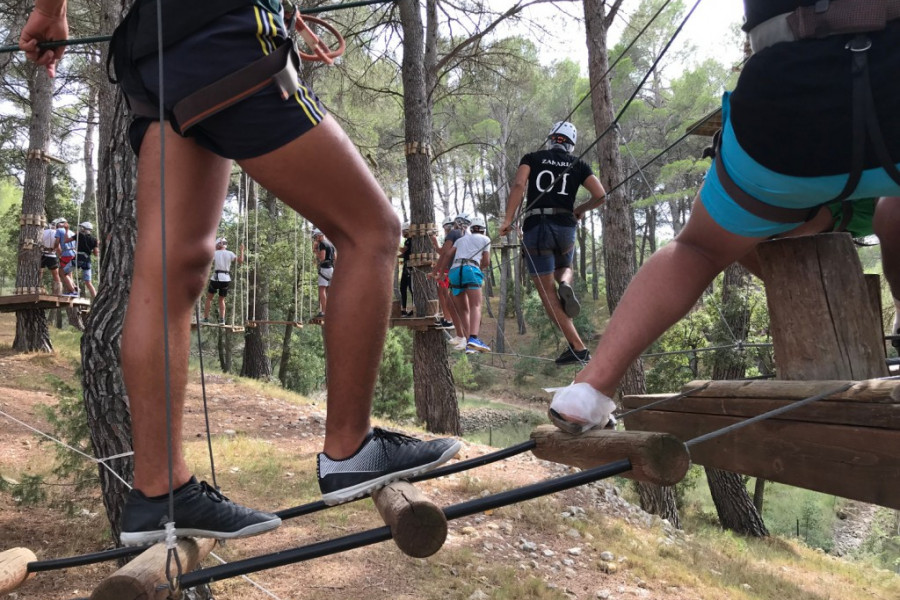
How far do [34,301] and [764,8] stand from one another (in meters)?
10.5

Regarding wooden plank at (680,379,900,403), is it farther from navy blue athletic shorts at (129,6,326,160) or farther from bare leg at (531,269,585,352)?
bare leg at (531,269,585,352)

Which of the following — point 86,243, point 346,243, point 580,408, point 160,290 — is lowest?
point 580,408

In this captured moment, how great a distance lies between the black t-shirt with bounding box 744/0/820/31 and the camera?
1350 mm

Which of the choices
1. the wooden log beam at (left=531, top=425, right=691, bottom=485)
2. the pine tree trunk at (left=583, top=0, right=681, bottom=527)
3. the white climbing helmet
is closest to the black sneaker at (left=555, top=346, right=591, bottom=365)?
the white climbing helmet

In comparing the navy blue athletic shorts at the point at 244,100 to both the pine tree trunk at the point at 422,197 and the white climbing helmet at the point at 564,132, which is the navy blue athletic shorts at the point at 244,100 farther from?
the pine tree trunk at the point at 422,197

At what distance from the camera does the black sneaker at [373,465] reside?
157 centimetres

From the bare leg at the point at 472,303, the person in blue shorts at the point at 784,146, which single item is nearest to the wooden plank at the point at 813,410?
the person in blue shorts at the point at 784,146

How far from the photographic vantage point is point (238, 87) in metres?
1.37

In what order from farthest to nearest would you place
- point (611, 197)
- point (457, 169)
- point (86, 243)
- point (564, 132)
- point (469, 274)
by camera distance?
1. point (457, 169)
2. point (86, 243)
3. point (611, 197)
4. point (469, 274)
5. point (564, 132)

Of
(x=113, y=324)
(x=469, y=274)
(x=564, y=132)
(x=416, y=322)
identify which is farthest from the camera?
(x=416, y=322)

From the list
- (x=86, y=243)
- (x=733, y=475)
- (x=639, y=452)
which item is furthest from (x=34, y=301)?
(x=733, y=475)

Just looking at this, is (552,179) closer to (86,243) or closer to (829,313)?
(829,313)

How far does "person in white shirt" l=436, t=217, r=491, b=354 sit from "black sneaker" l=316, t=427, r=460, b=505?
21.4ft

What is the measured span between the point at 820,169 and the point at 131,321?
1.46 m
